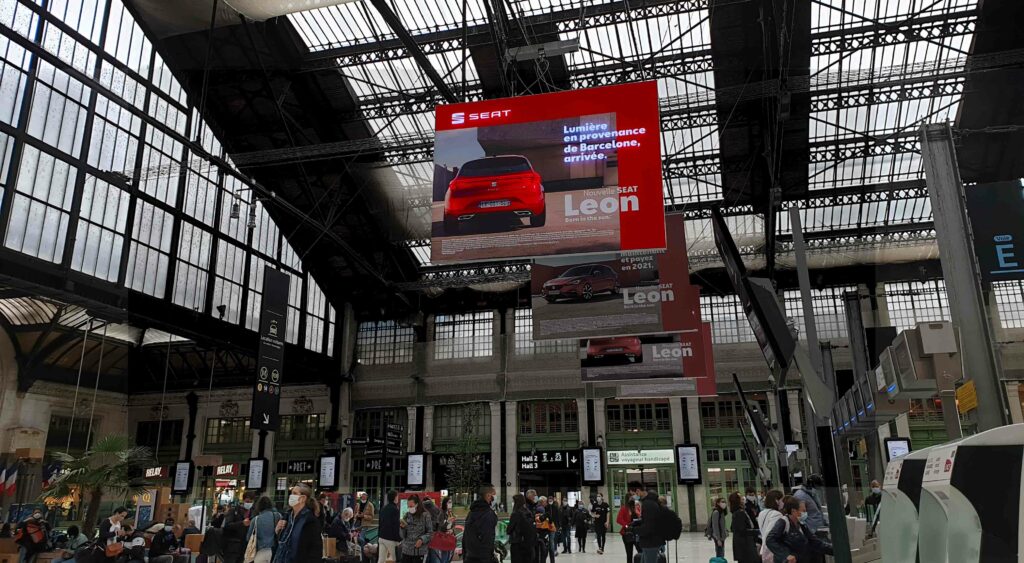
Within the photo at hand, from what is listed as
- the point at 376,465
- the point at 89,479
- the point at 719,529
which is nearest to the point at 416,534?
the point at 719,529

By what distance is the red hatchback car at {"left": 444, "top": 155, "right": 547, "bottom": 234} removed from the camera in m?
8.51

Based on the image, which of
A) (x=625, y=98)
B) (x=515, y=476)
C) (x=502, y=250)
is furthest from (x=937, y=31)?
(x=515, y=476)

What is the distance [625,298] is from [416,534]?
6.04m

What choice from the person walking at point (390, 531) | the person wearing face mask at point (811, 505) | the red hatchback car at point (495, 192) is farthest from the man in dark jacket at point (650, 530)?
the red hatchback car at point (495, 192)

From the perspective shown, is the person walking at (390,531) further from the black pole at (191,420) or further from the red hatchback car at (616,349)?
the black pole at (191,420)

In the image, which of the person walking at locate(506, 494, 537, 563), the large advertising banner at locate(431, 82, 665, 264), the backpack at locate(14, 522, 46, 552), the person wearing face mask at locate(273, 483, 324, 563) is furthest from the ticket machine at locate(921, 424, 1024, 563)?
the backpack at locate(14, 522, 46, 552)

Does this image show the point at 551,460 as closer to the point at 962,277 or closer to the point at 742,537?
the point at 742,537

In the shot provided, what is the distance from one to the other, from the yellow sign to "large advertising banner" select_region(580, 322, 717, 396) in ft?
30.9

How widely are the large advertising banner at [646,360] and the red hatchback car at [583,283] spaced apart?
7.08ft

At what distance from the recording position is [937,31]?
714 inches

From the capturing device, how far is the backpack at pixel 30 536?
11391 millimetres

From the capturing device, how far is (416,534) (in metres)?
9.91

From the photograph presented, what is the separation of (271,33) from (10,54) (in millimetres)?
6490

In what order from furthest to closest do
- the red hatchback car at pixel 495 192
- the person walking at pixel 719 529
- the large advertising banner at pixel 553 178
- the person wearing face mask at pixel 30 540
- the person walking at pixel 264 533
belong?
the person walking at pixel 719 529, the person wearing face mask at pixel 30 540, the red hatchback car at pixel 495 192, the large advertising banner at pixel 553 178, the person walking at pixel 264 533
